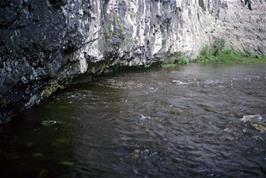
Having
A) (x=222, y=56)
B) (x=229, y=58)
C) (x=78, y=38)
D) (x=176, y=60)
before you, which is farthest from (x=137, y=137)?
(x=222, y=56)

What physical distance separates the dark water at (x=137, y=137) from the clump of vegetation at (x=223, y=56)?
18.5 metres

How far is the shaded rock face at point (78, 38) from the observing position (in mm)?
8383

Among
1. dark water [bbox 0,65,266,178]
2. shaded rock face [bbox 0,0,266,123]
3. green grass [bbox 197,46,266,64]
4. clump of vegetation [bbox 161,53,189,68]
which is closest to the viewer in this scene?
dark water [bbox 0,65,266,178]

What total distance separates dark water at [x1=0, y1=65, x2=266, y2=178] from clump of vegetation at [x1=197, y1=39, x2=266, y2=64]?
60.6ft

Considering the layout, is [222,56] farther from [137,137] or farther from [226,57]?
[137,137]

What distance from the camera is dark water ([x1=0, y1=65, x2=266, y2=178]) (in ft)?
21.6

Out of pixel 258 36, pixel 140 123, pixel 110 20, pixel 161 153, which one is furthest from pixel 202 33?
pixel 161 153

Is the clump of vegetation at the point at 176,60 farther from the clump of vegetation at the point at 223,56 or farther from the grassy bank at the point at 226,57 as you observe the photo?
the clump of vegetation at the point at 223,56

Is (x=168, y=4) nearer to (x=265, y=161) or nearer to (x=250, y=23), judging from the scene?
(x=250, y=23)

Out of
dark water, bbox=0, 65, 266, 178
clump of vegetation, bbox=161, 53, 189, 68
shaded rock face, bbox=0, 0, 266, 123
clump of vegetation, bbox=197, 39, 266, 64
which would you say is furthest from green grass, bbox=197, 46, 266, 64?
dark water, bbox=0, 65, 266, 178

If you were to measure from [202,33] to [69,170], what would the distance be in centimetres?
2992

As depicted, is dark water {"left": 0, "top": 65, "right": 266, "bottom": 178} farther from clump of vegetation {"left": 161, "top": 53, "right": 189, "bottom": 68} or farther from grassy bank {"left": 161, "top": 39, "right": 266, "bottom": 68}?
grassy bank {"left": 161, "top": 39, "right": 266, "bottom": 68}

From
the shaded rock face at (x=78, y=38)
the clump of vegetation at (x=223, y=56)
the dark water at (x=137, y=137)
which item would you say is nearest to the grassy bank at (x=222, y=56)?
the clump of vegetation at (x=223, y=56)

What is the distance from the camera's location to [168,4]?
2588 cm
